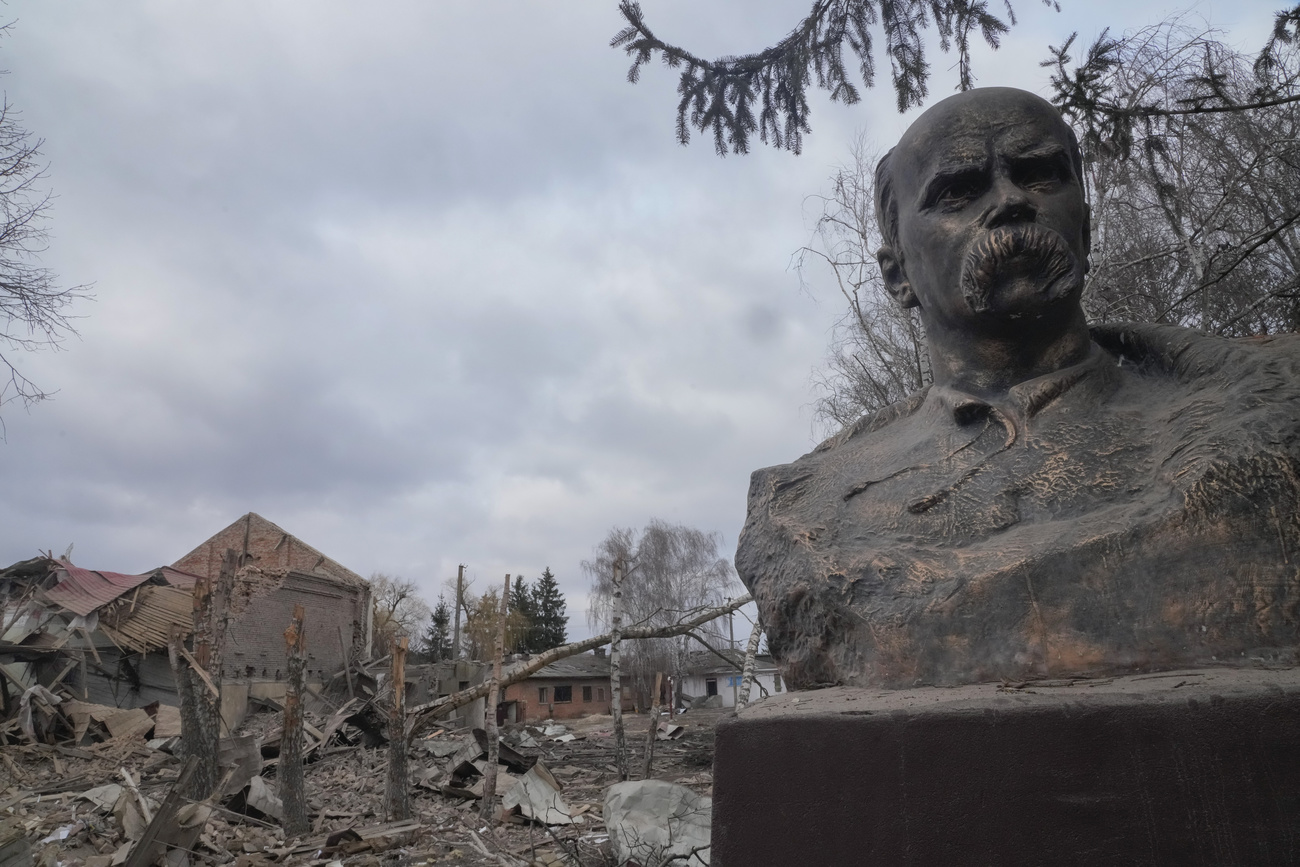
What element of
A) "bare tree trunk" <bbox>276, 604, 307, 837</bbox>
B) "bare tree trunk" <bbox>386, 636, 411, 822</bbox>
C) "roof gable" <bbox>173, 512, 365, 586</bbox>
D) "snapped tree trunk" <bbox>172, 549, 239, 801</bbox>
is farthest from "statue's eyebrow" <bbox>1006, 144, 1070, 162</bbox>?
"roof gable" <bbox>173, 512, 365, 586</bbox>

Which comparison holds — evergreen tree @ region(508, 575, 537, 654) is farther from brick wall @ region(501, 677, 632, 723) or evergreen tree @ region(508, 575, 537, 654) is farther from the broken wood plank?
the broken wood plank

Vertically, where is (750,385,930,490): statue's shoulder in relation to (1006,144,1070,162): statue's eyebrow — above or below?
below

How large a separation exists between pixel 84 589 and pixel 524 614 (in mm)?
25908

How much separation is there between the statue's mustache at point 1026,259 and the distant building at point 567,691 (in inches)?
1242

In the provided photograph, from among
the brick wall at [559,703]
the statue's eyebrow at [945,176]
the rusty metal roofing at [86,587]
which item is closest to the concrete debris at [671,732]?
the rusty metal roofing at [86,587]

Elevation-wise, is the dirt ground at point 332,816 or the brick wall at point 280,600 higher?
the brick wall at point 280,600

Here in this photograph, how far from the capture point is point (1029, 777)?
152 centimetres

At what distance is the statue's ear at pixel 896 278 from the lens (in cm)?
282

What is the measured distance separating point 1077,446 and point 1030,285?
0.45 meters

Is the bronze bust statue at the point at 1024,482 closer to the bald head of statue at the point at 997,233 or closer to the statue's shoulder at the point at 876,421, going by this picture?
the bald head of statue at the point at 997,233

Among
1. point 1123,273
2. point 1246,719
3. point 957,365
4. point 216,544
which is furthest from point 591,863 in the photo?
point 216,544

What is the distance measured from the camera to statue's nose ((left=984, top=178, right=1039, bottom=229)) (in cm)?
227

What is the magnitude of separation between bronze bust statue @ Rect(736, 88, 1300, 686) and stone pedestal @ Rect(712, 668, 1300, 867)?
17 cm

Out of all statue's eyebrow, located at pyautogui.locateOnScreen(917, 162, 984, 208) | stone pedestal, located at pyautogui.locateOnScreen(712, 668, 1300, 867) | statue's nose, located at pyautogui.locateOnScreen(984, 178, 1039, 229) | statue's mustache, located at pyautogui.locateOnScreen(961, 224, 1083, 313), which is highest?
statue's eyebrow, located at pyautogui.locateOnScreen(917, 162, 984, 208)
